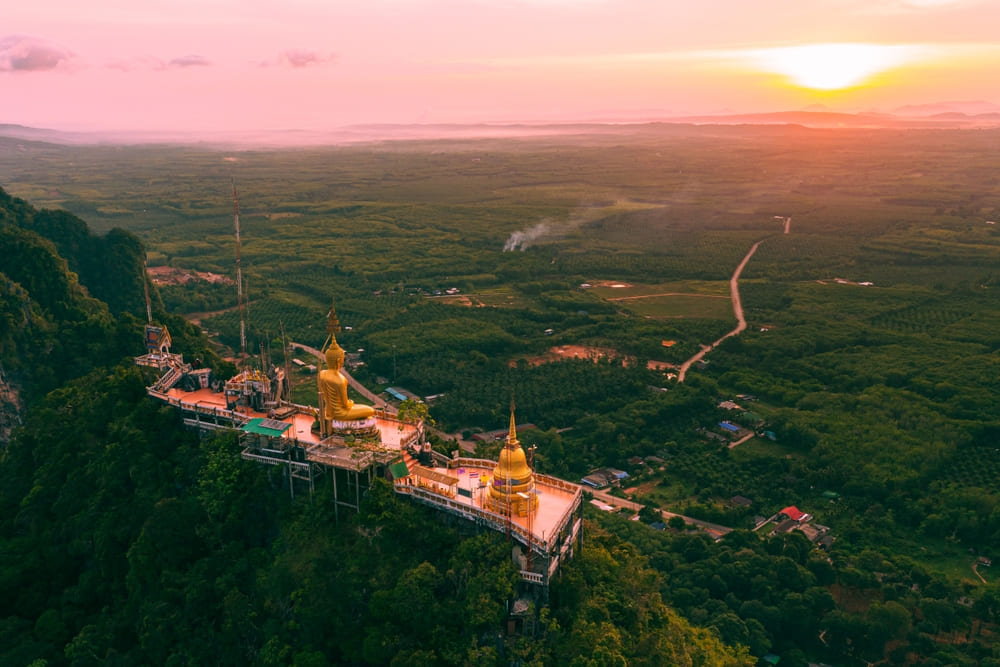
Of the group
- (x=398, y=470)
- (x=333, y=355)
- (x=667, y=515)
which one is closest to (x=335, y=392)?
(x=333, y=355)

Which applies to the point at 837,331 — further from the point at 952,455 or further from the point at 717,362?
the point at 952,455

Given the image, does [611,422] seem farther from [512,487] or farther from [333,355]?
[512,487]

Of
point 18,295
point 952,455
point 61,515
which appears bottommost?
point 952,455

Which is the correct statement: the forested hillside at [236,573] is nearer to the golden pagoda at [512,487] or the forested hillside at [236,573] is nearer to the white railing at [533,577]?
the white railing at [533,577]

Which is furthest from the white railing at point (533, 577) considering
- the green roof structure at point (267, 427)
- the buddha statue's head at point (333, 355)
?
the green roof structure at point (267, 427)

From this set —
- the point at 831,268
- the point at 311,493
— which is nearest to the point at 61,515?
the point at 311,493
